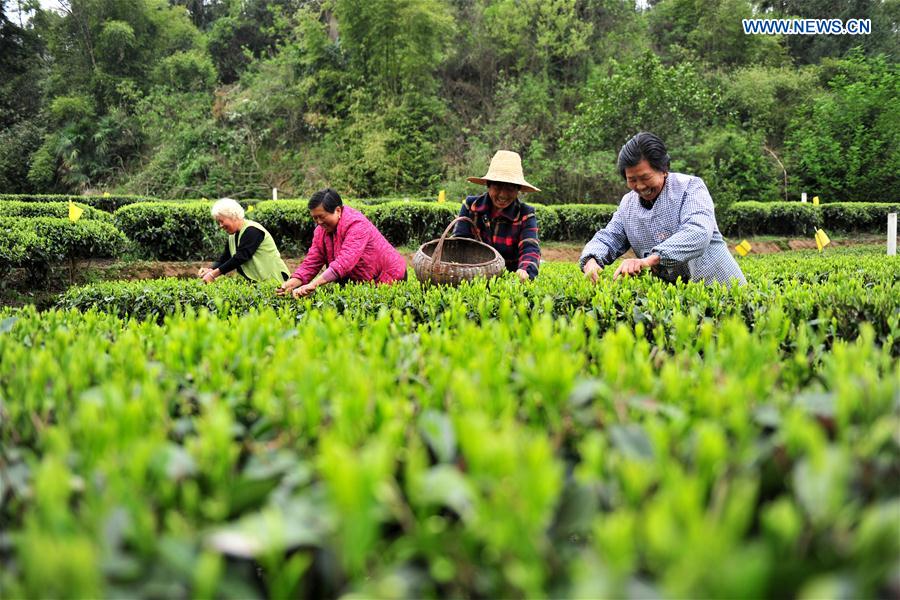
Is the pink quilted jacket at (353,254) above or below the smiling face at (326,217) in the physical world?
below

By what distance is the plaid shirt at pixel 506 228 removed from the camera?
15.5 feet

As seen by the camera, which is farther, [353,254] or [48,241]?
[48,241]

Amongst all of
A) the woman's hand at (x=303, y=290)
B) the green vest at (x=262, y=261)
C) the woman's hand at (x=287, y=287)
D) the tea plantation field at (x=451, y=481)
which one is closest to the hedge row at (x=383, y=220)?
the green vest at (x=262, y=261)

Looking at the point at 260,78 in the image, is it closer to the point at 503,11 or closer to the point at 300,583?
the point at 503,11

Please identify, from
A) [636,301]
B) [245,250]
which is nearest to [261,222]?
[245,250]

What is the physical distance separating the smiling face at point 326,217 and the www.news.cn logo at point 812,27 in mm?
26864

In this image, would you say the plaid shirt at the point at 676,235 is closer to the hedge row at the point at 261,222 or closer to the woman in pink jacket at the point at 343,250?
the woman in pink jacket at the point at 343,250

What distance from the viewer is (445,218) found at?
41.3 feet

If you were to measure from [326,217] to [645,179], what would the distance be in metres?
→ 2.42

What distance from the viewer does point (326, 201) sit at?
480 cm

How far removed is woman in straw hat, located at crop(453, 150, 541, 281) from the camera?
459 cm

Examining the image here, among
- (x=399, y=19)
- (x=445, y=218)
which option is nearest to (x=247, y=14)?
(x=399, y=19)

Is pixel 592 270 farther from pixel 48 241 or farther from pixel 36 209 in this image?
pixel 36 209

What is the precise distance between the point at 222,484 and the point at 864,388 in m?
1.13
